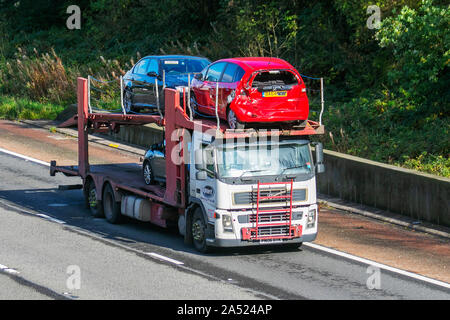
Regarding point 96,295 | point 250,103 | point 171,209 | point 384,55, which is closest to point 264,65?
point 250,103

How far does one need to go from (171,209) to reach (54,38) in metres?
32.7

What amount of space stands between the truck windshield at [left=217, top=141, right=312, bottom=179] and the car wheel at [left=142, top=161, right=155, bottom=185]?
3.91m

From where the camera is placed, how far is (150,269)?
1700 centimetres

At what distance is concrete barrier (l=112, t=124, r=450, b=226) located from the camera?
70.6ft

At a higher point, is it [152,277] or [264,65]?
[264,65]

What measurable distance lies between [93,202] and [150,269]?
19.4ft

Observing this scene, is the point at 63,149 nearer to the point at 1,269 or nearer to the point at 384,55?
the point at 384,55

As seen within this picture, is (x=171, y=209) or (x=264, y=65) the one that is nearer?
(x=264, y=65)

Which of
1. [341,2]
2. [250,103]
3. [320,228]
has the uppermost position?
[341,2]

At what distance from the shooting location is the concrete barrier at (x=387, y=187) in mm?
21531

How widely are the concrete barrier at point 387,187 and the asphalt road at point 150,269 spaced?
4.03m

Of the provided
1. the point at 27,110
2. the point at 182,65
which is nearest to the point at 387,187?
the point at 182,65

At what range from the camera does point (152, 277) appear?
53.7 feet

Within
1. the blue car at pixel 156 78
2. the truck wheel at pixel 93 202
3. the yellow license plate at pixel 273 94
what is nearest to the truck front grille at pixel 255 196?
the yellow license plate at pixel 273 94
